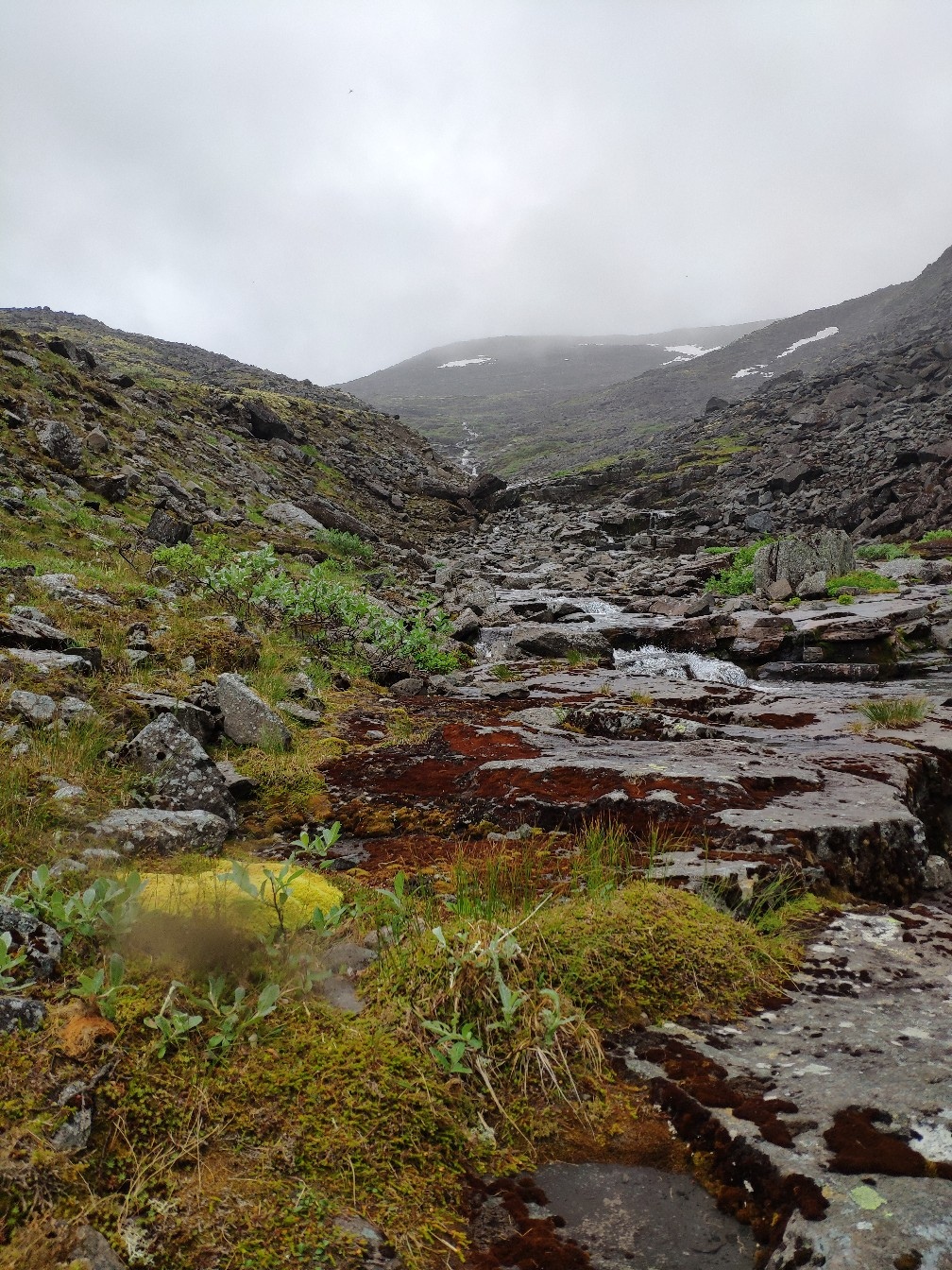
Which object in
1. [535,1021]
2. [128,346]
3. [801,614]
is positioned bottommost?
[801,614]

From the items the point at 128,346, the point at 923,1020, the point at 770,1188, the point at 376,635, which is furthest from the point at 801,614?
the point at 128,346

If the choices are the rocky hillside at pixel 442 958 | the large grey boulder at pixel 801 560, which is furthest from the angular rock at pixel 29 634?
the large grey boulder at pixel 801 560

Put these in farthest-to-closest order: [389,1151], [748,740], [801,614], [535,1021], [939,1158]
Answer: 1. [801,614]
2. [748,740]
3. [535,1021]
4. [389,1151]
5. [939,1158]

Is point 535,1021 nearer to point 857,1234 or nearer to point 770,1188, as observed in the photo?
point 770,1188

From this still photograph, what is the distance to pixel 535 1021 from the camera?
258 centimetres

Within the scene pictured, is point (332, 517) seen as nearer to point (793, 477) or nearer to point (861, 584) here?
point (861, 584)

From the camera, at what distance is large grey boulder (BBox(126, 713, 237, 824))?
16.1ft

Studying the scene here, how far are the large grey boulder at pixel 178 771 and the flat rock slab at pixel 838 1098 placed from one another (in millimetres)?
3468

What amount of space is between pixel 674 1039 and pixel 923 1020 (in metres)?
1.04

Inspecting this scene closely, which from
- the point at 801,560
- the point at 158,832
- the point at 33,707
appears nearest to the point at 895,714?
the point at 158,832

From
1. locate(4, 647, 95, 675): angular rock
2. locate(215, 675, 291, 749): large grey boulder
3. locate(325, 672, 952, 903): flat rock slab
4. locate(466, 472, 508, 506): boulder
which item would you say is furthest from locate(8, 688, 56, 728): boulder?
locate(466, 472, 508, 506): boulder

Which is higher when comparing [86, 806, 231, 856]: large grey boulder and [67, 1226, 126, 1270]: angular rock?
[86, 806, 231, 856]: large grey boulder

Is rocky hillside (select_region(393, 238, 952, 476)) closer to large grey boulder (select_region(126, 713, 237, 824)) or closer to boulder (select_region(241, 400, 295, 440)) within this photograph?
boulder (select_region(241, 400, 295, 440))

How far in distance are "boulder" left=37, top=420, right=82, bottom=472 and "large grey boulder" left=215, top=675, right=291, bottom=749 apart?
12.8 meters
